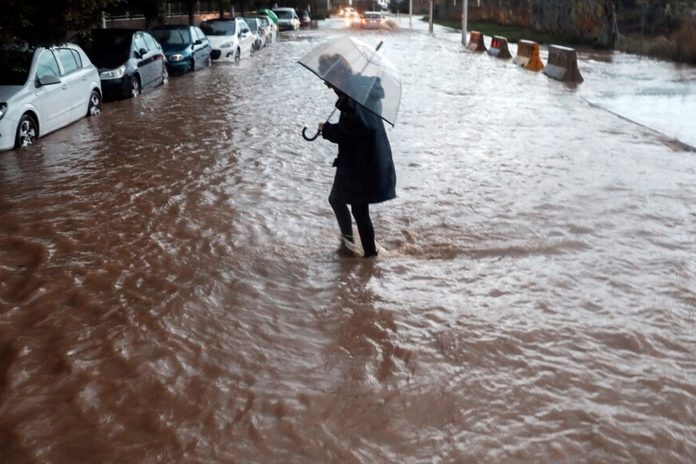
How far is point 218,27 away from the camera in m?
26.9

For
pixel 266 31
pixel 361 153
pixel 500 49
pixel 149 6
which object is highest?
pixel 149 6

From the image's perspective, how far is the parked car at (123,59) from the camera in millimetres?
14992

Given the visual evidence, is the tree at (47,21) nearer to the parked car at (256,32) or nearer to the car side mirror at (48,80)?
the car side mirror at (48,80)

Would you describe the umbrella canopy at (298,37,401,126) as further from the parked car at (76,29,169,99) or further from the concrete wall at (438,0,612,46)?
the concrete wall at (438,0,612,46)

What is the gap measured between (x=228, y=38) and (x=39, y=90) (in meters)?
15.7

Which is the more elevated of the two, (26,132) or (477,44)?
(26,132)

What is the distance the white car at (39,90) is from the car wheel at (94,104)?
204 millimetres

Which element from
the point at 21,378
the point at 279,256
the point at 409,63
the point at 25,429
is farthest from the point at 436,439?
the point at 409,63

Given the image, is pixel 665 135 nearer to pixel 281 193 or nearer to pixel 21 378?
pixel 281 193

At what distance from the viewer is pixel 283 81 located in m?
19.3

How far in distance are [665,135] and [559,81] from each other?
329 inches

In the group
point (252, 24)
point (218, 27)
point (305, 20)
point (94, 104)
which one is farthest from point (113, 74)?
point (305, 20)

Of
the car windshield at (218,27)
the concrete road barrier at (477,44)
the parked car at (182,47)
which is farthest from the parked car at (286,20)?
the parked car at (182,47)

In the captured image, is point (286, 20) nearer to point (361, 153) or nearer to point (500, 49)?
point (500, 49)
